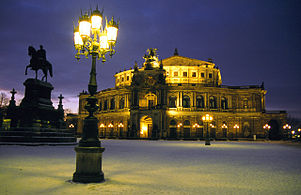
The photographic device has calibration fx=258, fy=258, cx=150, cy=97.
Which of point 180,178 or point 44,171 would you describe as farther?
point 44,171

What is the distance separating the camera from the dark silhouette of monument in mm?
22406

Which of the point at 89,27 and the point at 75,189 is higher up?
the point at 89,27

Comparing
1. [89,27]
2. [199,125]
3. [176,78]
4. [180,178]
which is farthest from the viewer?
[176,78]

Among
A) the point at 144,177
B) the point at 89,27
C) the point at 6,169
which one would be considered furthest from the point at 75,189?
the point at 89,27

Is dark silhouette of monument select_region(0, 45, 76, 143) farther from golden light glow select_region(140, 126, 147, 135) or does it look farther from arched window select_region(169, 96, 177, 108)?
arched window select_region(169, 96, 177, 108)

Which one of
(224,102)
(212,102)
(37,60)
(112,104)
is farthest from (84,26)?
(112,104)

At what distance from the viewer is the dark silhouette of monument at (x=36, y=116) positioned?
22.4 meters

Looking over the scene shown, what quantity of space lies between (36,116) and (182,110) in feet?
140

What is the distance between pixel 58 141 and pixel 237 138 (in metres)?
48.1

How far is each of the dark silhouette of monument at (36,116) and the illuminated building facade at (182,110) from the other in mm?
35130

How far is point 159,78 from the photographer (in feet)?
203

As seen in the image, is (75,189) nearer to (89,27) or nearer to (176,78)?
(89,27)

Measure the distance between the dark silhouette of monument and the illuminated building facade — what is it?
115 ft

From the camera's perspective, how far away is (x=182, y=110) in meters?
61.5
